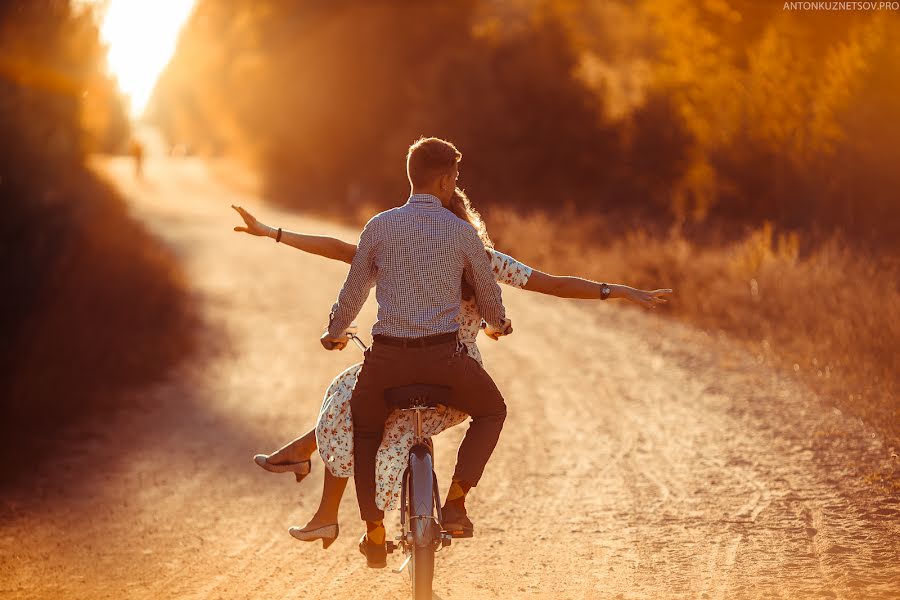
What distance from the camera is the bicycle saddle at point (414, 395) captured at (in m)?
A: 4.70

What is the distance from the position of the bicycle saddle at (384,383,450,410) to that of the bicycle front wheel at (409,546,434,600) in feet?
2.01

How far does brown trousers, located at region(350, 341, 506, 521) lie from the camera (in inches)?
185

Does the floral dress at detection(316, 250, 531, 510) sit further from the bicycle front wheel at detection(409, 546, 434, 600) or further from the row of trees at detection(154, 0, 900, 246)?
the row of trees at detection(154, 0, 900, 246)

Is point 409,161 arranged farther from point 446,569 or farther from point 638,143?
point 638,143

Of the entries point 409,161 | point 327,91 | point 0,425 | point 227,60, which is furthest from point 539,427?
point 227,60

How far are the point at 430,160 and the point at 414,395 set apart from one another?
994 mm

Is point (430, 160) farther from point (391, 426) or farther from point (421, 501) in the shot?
point (421, 501)

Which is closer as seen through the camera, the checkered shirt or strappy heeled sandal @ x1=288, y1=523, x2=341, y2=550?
the checkered shirt

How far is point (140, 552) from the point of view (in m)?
7.06

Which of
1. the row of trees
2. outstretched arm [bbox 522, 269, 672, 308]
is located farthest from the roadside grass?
the row of trees

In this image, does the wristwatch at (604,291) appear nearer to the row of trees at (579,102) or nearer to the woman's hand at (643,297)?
the woman's hand at (643,297)

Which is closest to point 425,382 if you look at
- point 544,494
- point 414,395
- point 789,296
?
point 414,395

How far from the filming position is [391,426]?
5.03 meters

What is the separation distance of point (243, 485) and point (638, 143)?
22.8 metres
